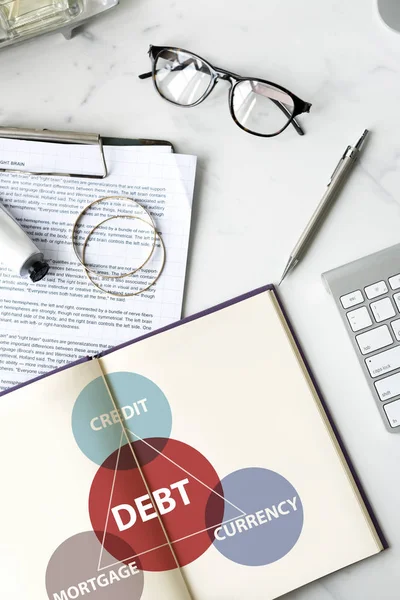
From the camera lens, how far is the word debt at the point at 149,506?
23.5 inches

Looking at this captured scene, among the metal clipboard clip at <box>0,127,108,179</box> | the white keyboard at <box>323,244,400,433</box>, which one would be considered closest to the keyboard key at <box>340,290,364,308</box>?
the white keyboard at <box>323,244,400,433</box>

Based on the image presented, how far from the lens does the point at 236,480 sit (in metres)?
0.60

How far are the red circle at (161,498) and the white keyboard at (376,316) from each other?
17 centimetres

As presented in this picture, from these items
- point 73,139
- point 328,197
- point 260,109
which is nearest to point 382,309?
point 328,197

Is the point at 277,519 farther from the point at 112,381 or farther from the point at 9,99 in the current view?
the point at 9,99

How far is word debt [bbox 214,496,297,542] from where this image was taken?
60 centimetres

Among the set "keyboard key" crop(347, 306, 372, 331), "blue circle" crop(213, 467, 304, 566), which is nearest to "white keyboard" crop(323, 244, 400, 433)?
"keyboard key" crop(347, 306, 372, 331)

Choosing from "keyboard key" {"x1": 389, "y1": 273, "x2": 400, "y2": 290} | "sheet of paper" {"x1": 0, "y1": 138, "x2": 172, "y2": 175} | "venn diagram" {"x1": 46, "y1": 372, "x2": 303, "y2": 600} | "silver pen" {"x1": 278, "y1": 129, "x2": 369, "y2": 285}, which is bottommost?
"venn diagram" {"x1": 46, "y1": 372, "x2": 303, "y2": 600}

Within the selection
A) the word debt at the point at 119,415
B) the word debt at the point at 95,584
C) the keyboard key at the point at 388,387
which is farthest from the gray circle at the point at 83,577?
the keyboard key at the point at 388,387

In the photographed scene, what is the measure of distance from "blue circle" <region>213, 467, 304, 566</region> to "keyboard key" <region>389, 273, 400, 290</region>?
20cm

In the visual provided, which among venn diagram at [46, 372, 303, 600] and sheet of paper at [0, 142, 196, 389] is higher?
sheet of paper at [0, 142, 196, 389]

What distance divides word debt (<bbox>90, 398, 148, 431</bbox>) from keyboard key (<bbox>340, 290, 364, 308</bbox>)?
0.67 feet

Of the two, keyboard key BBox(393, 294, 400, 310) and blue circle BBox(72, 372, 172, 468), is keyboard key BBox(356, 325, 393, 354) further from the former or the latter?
blue circle BBox(72, 372, 172, 468)

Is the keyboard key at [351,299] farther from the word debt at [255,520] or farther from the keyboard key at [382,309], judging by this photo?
the word debt at [255,520]
